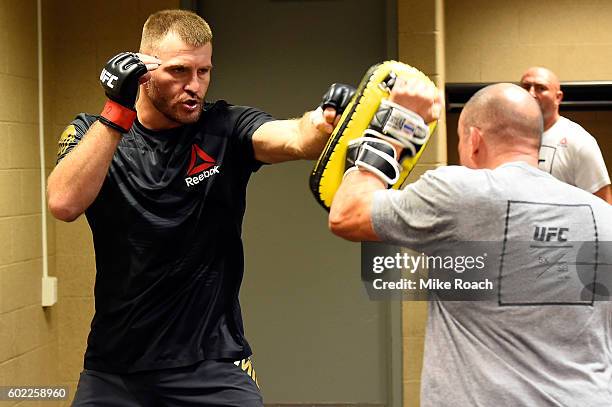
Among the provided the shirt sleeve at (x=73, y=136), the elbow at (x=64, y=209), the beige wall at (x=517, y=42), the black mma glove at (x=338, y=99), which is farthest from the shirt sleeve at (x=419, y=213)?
the beige wall at (x=517, y=42)

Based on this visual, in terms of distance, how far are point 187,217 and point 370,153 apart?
68 cm

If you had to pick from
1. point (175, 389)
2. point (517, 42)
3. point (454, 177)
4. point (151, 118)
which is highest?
point (517, 42)

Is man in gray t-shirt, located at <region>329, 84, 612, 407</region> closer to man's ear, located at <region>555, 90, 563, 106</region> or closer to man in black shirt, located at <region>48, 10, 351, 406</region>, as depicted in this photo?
man in black shirt, located at <region>48, 10, 351, 406</region>

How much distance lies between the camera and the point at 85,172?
7.58 feet

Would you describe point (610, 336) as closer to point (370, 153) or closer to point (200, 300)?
point (370, 153)

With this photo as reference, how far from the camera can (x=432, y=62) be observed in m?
4.30

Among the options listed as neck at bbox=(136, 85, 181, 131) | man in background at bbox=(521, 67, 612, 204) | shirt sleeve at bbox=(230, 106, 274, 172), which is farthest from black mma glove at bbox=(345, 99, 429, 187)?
man in background at bbox=(521, 67, 612, 204)

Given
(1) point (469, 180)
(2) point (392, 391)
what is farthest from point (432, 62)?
(1) point (469, 180)

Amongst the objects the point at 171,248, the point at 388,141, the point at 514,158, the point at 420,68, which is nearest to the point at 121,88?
the point at 171,248

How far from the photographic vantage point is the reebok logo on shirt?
2469 millimetres

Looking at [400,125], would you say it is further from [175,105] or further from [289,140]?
[175,105]

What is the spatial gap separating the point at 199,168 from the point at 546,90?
2339 millimetres

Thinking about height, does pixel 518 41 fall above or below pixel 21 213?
above

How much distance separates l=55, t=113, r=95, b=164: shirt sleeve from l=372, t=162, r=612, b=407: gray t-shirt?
1147 mm
